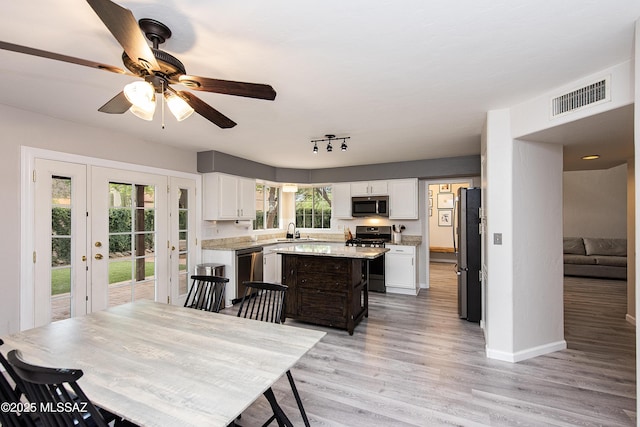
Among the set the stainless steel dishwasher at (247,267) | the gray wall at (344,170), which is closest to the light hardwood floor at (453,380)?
the stainless steel dishwasher at (247,267)

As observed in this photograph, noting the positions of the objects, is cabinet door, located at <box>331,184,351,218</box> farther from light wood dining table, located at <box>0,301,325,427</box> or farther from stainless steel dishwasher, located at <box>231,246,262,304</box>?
light wood dining table, located at <box>0,301,325,427</box>

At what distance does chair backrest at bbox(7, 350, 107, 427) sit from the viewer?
0.91m

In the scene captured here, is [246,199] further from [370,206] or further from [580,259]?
[580,259]

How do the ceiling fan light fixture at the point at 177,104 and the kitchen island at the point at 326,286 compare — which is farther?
the kitchen island at the point at 326,286

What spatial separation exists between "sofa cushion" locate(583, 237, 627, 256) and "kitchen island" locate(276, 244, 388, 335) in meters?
6.13

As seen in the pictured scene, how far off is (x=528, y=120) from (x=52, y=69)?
3.73 m

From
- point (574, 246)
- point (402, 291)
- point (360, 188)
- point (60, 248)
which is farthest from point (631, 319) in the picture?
point (60, 248)

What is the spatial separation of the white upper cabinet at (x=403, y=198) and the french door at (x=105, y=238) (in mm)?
3511

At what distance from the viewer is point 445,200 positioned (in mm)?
9086

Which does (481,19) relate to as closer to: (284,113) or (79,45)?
(284,113)

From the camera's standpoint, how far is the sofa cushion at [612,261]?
6148mm

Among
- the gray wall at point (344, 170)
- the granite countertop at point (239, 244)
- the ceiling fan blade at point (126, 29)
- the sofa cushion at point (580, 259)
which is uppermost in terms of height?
the gray wall at point (344, 170)

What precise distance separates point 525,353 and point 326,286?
210 cm

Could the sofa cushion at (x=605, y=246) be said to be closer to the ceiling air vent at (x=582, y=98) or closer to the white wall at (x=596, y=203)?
the white wall at (x=596, y=203)
